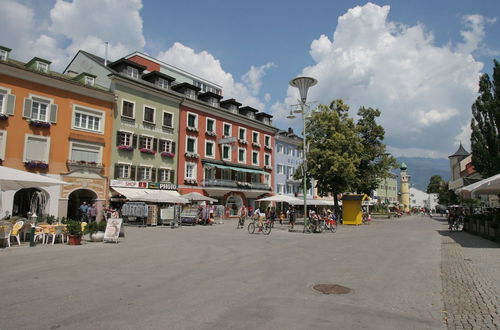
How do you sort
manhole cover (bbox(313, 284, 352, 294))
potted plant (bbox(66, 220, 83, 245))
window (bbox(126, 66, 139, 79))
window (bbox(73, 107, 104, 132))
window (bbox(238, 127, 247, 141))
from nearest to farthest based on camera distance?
manhole cover (bbox(313, 284, 352, 294)), potted plant (bbox(66, 220, 83, 245)), window (bbox(73, 107, 104, 132)), window (bbox(126, 66, 139, 79)), window (bbox(238, 127, 247, 141))

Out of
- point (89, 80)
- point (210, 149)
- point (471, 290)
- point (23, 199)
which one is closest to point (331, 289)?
point (471, 290)

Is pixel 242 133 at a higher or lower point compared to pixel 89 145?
higher

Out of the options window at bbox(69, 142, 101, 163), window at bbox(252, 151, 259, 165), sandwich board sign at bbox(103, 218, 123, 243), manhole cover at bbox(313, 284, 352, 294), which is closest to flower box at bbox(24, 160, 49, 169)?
window at bbox(69, 142, 101, 163)

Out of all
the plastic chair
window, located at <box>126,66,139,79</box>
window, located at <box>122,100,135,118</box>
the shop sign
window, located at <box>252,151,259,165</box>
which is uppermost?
window, located at <box>126,66,139,79</box>

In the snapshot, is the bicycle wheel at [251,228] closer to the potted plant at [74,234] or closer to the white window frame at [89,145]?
the potted plant at [74,234]

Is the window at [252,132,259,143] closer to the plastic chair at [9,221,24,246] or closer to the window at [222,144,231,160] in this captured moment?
the window at [222,144,231,160]

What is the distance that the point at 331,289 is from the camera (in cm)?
765

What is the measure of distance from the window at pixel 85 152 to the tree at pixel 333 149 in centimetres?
1918

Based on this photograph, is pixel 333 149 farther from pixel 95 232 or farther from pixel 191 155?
pixel 95 232

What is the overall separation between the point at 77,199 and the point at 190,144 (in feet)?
43.3

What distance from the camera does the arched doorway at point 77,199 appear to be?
31784 millimetres

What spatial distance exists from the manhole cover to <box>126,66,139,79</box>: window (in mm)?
33168

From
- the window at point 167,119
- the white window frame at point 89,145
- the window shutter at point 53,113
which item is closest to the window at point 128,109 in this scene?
the window at point 167,119

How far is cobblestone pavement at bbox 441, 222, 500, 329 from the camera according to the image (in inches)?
223
